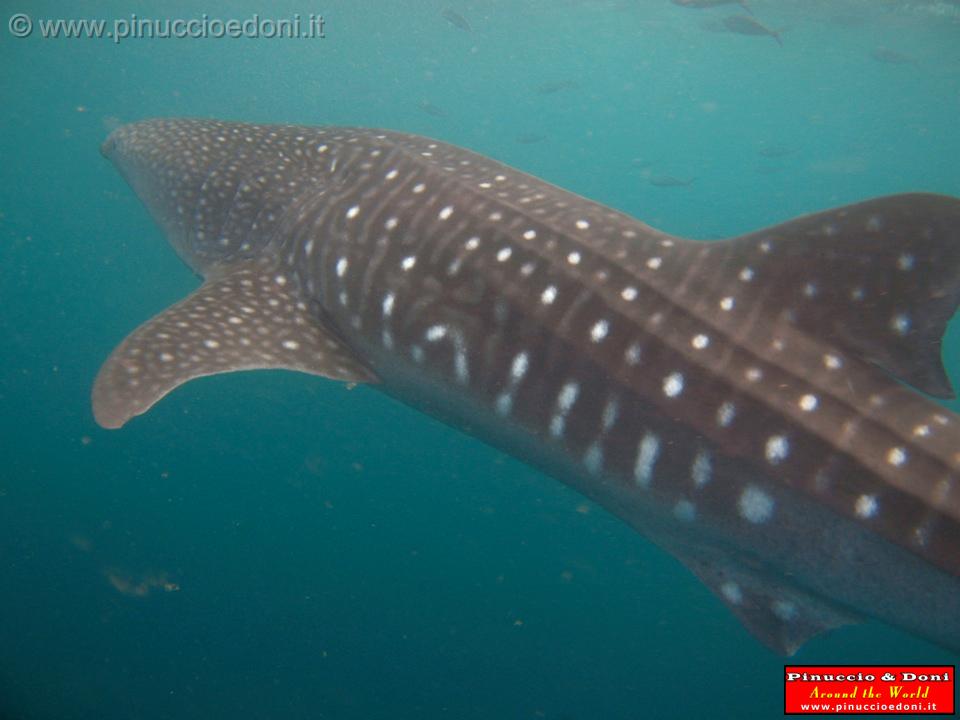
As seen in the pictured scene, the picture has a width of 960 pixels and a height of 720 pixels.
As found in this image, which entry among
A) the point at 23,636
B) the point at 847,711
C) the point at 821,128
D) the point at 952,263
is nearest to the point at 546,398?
the point at 952,263

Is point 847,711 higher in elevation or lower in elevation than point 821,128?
higher

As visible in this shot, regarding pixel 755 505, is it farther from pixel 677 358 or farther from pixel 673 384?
pixel 677 358

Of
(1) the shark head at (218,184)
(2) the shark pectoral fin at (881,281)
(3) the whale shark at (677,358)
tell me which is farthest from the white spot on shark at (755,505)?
(1) the shark head at (218,184)

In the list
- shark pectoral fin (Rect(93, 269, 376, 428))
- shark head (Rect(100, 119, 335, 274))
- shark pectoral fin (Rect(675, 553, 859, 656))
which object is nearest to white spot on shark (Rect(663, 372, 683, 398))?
shark pectoral fin (Rect(675, 553, 859, 656))

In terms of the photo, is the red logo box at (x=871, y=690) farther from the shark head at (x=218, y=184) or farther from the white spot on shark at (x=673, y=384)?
the shark head at (x=218, y=184)

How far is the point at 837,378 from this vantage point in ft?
8.82

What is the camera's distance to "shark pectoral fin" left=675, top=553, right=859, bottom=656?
2.89 meters

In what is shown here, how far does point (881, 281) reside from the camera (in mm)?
2771

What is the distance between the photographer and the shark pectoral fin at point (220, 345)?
3443 millimetres

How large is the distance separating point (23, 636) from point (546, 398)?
8.89 m

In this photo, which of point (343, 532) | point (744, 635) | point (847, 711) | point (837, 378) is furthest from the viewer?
point (343, 532)

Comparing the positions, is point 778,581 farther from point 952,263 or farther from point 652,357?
point 952,263

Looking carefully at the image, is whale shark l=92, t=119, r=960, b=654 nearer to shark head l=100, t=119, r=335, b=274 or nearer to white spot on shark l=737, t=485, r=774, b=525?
white spot on shark l=737, t=485, r=774, b=525

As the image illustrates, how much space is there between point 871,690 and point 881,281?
143 inches
